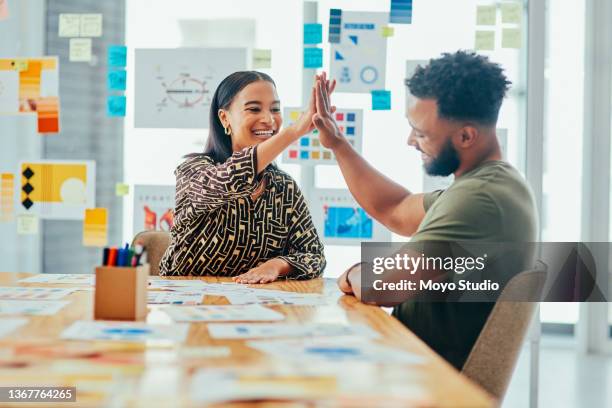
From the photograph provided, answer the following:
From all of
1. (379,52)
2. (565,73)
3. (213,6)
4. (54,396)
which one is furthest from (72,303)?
(565,73)

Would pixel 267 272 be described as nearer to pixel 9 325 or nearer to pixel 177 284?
pixel 177 284

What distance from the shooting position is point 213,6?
11.3 feet

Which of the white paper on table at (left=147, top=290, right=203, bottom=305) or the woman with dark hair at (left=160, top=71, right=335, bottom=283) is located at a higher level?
the woman with dark hair at (left=160, top=71, right=335, bottom=283)

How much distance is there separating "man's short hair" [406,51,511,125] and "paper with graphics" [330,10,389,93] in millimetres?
1422

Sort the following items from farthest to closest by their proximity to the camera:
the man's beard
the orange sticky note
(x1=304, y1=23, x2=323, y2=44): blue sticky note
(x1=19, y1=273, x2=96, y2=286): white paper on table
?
the orange sticky note
(x1=304, y1=23, x2=323, y2=44): blue sticky note
(x1=19, y1=273, x2=96, y2=286): white paper on table
the man's beard

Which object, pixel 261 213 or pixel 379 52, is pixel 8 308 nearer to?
pixel 261 213

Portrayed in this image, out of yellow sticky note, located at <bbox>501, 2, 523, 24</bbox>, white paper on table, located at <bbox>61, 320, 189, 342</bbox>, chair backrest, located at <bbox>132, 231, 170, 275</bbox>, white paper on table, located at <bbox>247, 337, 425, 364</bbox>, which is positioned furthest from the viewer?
yellow sticky note, located at <bbox>501, 2, 523, 24</bbox>

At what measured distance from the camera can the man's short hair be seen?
5.53ft

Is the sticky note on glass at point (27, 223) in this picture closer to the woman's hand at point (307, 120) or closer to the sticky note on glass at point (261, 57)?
the sticky note on glass at point (261, 57)

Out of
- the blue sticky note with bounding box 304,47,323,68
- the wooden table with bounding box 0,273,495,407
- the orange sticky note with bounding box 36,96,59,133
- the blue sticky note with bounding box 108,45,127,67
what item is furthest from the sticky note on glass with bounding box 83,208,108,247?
the wooden table with bounding box 0,273,495,407

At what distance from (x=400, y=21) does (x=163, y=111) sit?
1136mm

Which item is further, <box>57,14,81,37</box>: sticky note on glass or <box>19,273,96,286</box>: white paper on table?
<box>57,14,81,37</box>: sticky note on glass

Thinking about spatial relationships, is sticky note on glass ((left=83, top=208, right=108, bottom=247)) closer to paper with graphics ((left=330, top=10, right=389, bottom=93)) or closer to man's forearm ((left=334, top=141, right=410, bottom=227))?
paper with graphics ((left=330, top=10, right=389, bottom=93))

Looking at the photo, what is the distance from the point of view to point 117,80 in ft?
10.8
